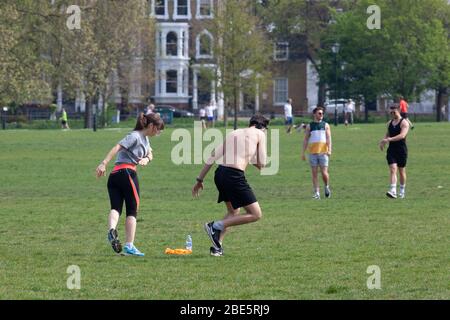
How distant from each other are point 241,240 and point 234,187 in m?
1.99

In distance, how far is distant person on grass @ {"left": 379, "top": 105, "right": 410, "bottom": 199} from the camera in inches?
913

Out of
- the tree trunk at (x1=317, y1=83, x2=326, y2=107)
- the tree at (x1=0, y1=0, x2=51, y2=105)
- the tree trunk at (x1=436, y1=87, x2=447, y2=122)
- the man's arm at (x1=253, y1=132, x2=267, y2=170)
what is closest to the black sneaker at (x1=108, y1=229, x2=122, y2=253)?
the man's arm at (x1=253, y1=132, x2=267, y2=170)

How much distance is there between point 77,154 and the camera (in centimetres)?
4112

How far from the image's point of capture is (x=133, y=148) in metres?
14.6

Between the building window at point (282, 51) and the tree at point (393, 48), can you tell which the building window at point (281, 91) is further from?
the tree at point (393, 48)

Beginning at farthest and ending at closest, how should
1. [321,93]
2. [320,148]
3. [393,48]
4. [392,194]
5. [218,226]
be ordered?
[321,93] → [393,48] → [320,148] → [392,194] → [218,226]

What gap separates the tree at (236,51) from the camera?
249ft

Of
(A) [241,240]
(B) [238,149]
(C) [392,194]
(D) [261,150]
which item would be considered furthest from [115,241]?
(C) [392,194]

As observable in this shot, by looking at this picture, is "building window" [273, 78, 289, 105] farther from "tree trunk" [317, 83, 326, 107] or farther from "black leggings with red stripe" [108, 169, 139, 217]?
"black leggings with red stripe" [108, 169, 139, 217]

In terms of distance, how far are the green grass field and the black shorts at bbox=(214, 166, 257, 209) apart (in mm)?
679

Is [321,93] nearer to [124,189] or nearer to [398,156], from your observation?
[398,156]

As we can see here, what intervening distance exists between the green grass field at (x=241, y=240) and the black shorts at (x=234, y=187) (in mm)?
679

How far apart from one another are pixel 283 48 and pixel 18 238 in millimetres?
85641
